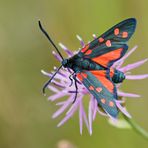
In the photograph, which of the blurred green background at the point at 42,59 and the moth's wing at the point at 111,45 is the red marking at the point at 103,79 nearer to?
the moth's wing at the point at 111,45

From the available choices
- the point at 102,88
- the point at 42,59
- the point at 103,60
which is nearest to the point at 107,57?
the point at 103,60

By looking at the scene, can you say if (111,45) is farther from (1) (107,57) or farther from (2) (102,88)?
(2) (102,88)

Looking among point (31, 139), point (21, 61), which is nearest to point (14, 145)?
point (31, 139)

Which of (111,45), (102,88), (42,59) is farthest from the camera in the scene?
(42,59)

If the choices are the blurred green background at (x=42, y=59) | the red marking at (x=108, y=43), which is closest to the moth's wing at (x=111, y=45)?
the red marking at (x=108, y=43)

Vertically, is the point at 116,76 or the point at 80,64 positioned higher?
the point at 80,64

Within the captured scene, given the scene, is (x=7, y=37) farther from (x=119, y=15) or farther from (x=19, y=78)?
(x=119, y=15)
